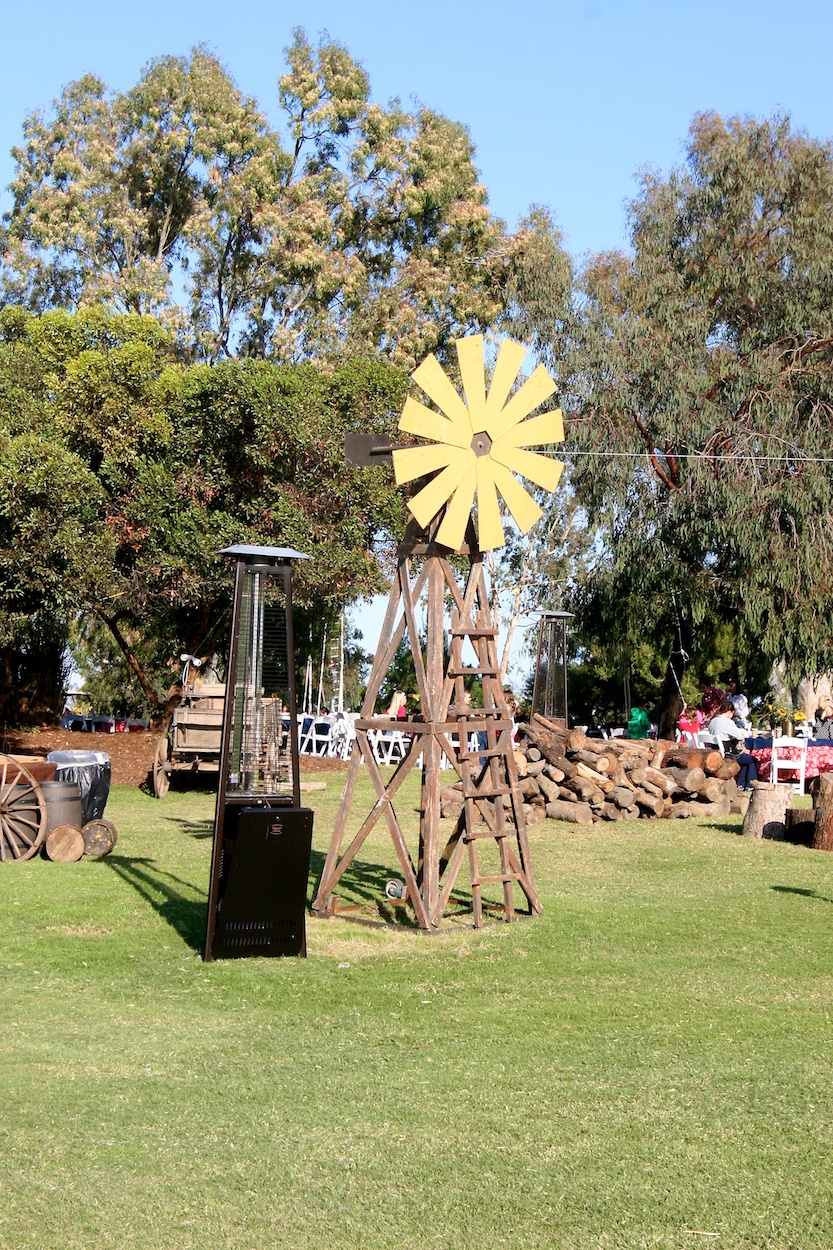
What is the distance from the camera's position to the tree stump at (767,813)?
14867mm

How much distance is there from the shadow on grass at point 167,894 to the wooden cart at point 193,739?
18.5 feet

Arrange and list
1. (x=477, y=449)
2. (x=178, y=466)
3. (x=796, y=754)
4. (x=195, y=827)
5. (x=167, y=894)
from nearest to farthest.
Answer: (x=477, y=449), (x=167, y=894), (x=195, y=827), (x=796, y=754), (x=178, y=466)

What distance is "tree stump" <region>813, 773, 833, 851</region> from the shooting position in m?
13.9

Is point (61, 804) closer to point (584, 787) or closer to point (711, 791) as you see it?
point (584, 787)

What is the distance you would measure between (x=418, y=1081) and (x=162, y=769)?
13181 mm

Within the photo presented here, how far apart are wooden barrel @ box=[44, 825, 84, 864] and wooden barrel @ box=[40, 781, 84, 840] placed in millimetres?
113

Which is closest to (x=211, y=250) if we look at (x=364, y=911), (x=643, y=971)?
(x=364, y=911)

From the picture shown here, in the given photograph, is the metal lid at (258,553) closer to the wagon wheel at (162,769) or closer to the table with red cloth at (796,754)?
the wagon wheel at (162,769)

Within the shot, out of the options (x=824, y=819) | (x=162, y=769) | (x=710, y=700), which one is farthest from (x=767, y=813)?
(x=710, y=700)

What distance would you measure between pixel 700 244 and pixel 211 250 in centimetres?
1258

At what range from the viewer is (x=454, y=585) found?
924cm

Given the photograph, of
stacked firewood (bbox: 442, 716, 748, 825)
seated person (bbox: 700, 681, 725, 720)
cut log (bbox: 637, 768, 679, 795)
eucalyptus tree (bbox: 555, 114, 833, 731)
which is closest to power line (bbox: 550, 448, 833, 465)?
eucalyptus tree (bbox: 555, 114, 833, 731)

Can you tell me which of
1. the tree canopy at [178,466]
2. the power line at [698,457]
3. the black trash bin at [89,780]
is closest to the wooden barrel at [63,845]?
the black trash bin at [89,780]

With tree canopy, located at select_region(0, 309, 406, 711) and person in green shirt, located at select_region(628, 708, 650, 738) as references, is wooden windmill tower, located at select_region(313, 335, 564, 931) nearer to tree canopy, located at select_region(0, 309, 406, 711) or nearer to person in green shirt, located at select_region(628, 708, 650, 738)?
tree canopy, located at select_region(0, 309, 406, 711)
